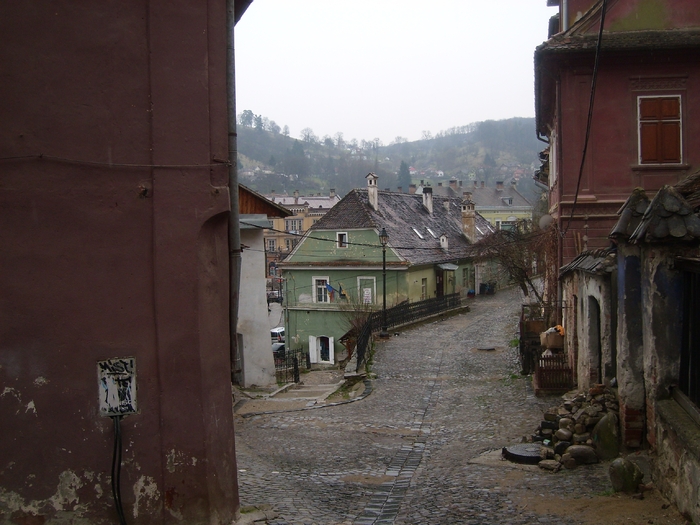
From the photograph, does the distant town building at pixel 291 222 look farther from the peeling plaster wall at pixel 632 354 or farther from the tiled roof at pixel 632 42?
the peeling plaster wall at pixel 632 354

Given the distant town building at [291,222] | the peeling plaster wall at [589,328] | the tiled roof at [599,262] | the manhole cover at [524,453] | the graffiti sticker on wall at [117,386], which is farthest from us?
the distant town building at [291,222]

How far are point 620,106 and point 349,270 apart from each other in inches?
917

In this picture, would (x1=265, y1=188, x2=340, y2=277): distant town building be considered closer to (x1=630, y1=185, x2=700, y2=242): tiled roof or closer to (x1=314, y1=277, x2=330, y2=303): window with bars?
(x1=314, y1=277, x2=330, y2=303): window with bars

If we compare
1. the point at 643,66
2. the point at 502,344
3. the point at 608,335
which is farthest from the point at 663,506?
the point at 502,344

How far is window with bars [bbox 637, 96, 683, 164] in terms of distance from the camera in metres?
15.2

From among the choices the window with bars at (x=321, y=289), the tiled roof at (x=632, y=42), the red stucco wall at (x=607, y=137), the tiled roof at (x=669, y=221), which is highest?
the tiled roof at (x=632, y=42)

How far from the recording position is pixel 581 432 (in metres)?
9.45

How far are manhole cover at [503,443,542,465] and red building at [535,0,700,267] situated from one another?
22.2ft

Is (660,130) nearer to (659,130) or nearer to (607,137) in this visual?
(659,130)

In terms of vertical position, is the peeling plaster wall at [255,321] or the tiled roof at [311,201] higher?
the tiled roof at [311,201]

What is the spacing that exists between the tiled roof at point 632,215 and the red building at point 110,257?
5006mm

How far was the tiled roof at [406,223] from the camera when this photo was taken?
126 feet

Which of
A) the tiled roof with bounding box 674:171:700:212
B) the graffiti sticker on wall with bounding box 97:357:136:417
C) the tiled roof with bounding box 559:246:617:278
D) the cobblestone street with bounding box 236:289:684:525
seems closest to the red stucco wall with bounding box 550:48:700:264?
the tiled roof with bounding box 559:246:617:278

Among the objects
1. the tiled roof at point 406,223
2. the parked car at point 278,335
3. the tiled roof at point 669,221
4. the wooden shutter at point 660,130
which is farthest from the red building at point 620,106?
the parked car at point 278,335
